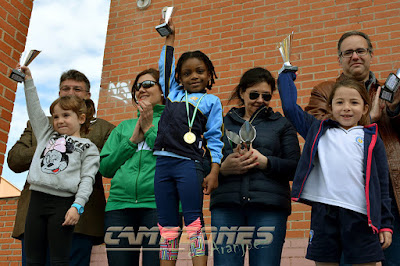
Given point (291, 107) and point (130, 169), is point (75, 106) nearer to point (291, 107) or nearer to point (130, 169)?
point (130, 169)

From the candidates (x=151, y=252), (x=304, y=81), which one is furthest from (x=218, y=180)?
(x=304, y=81)

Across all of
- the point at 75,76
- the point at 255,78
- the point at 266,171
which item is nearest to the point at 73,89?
the point at 75,76

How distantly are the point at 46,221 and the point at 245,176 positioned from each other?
1.32 m

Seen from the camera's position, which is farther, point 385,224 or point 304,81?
point 304,81

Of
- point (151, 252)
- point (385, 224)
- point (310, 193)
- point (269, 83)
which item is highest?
point (269, 83)

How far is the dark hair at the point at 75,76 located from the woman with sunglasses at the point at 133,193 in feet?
2.63

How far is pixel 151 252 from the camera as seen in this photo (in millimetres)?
2850

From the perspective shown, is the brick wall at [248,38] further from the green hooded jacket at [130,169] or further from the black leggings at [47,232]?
the black leggings at [47,232]

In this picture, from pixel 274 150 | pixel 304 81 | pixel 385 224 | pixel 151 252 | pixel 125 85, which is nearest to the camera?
pixel 385 224

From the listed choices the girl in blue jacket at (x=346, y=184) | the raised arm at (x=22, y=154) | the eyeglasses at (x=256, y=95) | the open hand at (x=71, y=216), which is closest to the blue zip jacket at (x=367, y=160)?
A: the girl in blue jacket at (x=346, y=184)

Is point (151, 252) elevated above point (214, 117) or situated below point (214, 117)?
below

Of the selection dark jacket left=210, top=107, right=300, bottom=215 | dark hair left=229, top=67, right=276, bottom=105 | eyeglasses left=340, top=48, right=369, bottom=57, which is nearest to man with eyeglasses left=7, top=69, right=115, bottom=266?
dark jacket left=210, top=107, right=300, bottom=215

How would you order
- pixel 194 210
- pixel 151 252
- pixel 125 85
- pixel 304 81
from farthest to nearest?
pixel 125 85
pixel 304 81
pixel 151 252
pixel 194 210

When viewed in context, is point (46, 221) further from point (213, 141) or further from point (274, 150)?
point (274, 150)
